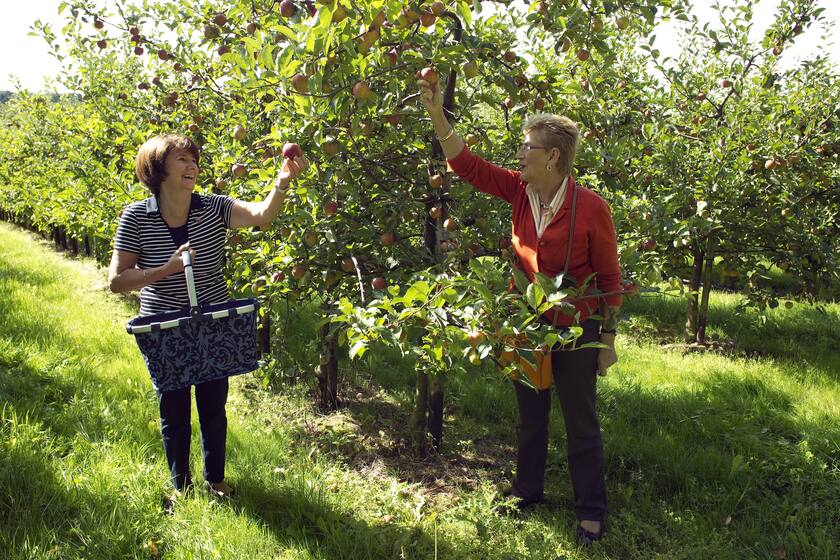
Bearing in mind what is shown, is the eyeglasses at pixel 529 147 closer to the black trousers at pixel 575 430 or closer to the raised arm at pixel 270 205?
the black trousers at pixel 575 430

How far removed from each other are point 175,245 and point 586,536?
2089 mm

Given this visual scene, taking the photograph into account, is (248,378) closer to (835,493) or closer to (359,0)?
(359,0)

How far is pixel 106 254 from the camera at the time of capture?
565cm

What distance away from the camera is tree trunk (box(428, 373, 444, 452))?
10.4 feet

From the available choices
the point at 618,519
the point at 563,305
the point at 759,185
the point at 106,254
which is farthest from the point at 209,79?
the point at 759,185

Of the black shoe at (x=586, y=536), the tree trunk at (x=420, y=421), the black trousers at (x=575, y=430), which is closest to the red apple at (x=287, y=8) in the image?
the black trousers at (x=575, y=430)

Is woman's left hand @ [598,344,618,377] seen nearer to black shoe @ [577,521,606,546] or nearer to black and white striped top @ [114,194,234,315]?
black shoe @ [577,521,606,546]

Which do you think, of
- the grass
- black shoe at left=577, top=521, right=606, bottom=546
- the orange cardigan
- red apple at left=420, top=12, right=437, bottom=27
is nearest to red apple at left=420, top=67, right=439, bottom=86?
red apple at left=420, top=12, right=437, bottom=27

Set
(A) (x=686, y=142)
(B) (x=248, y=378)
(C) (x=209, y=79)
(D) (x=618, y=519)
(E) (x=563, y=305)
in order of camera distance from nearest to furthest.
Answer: (E) (x=563, y=305)
(D) (x=618, y=519)
(C) (x=209, y=79)
(B) (x=248, y=378)
(A) (x=686, y=142)

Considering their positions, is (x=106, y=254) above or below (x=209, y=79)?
below

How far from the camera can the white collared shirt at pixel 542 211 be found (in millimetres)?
2203

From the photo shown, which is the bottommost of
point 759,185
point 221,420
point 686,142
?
point 221,420

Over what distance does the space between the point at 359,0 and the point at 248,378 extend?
3222 millimetres

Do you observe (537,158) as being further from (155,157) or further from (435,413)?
(435,413)
